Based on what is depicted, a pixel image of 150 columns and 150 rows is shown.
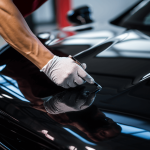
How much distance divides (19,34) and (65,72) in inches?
9.4

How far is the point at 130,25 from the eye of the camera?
4.06 feet

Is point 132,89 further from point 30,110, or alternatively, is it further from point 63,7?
point 63,7

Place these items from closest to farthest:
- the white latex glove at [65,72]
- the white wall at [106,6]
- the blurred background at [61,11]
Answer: the white latex glove at [65,72] → the blurred background at [61,11] → the white wall at [106,6]

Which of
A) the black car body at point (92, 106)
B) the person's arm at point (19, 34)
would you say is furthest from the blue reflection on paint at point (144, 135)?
the person's arm at point (19, 34)

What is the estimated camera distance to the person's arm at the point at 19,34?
2.54 ft

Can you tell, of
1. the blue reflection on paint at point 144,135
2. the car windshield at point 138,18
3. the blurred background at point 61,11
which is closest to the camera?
the blue reflection on paint at point 144,135

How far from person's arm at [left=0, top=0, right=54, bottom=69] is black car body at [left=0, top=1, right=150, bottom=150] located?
9 centimetres

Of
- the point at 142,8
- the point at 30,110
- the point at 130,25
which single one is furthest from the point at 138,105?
the point at 142,8

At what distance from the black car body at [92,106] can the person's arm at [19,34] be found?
3.5 inches

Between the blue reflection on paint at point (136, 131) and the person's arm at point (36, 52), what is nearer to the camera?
the blue reflection on paint at point (136, 131)

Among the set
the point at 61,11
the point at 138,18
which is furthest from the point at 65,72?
the point at 61,11

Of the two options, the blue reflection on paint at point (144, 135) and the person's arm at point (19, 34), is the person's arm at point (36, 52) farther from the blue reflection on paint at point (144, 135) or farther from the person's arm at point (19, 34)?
the blue reflection on paint at point (144, 135)

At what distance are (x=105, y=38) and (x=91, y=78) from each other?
383mm

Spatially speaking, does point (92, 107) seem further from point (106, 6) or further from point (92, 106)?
point (106, 6)
